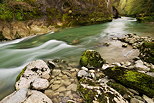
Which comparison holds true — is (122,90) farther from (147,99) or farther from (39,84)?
(39,84)

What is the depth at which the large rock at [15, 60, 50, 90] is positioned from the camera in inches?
112

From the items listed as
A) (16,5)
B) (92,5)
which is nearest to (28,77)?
(16,5)

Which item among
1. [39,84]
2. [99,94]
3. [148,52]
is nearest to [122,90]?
[99,94]

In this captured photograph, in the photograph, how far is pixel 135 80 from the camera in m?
2.50

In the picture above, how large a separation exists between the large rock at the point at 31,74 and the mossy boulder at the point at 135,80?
2.02 m

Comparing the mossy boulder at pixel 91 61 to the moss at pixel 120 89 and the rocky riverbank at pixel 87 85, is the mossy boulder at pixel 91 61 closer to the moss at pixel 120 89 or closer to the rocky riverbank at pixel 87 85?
the rocky riverbank at pixel 87 85

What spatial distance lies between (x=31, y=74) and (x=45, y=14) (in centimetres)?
1216

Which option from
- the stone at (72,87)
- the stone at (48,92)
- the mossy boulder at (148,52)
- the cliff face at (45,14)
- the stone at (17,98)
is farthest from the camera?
the cliff face at (45,14)

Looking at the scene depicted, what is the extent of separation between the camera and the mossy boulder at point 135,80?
231cm

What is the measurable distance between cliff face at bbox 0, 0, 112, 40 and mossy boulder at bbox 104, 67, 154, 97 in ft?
32.1

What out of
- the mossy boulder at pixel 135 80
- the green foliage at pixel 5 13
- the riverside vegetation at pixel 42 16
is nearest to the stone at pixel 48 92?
the mossy boulder at pixel 135 80

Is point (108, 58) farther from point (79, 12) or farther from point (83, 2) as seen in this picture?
point (83, 2)

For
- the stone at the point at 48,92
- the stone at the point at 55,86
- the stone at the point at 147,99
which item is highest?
the stone at the point at 48,92

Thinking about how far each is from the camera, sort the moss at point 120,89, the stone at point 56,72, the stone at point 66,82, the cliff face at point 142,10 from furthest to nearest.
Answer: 1. the cliff face at point 142,10
2. the stone at point 56,72
3. the stone at point 66,82
4. the moss at point 120,89
